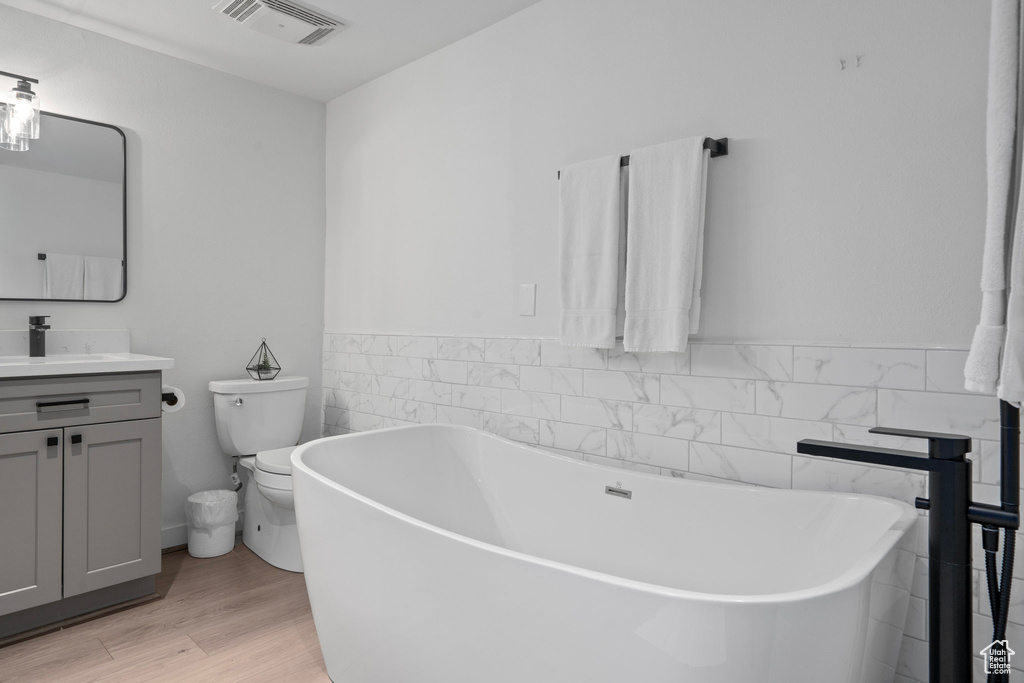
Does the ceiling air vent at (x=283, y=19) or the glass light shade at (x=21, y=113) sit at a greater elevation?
the ceiling air vent at (x=283, y=19)

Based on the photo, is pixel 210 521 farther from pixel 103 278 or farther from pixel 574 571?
pixel 574 571

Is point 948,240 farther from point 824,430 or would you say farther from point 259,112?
point 259,112

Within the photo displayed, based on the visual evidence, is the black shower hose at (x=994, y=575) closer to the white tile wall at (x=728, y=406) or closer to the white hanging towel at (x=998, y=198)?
the white hanging towel at (x=998, y=198)

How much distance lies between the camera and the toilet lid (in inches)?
105

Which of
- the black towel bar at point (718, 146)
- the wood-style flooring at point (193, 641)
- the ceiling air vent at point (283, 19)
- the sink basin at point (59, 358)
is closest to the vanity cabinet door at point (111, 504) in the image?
the wood-style flooring at point (193, 641)

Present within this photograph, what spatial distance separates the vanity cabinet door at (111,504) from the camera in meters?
2.26

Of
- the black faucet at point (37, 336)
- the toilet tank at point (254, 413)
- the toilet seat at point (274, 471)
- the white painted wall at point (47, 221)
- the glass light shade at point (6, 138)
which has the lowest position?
the toilet seat at point (274, 471)

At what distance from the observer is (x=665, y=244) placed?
197 centimetres

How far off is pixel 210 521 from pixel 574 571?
2.41 meters

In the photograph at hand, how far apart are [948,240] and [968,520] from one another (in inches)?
35.7

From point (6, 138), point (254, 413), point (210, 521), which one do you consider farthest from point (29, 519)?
point (6, 138)

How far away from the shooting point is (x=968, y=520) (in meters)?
0.93

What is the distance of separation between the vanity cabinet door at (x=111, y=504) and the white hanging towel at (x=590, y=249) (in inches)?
69.8

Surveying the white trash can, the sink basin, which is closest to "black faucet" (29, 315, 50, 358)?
the sink basin
